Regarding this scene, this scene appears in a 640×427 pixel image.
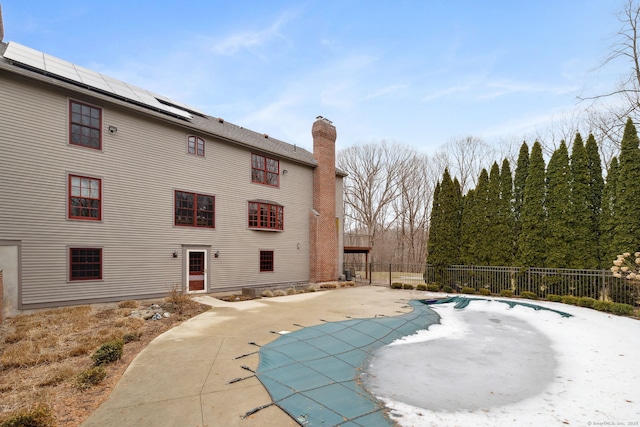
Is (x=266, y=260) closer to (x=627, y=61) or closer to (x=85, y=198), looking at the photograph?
(x=85, y=198)

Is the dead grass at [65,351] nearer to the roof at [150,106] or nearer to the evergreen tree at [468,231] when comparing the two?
the roof at [150,106]

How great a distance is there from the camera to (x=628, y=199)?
36.2 feet

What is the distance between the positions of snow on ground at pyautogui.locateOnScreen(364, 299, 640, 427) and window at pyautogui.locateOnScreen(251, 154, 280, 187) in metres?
11.2

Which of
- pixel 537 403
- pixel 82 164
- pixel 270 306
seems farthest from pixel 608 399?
pixel 82 164

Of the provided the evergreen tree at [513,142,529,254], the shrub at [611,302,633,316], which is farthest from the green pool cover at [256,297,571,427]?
the evergreen tree at [513,142,529,254]

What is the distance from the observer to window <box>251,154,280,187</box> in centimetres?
1544

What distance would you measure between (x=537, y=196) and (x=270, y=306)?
12.5 metres

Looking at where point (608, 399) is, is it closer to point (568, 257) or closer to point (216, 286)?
point (568, 257)

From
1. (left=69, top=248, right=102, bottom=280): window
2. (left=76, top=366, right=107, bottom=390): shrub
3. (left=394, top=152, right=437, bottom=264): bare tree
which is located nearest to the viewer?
(left=76, top=366, right=107, bottom=390): shrub

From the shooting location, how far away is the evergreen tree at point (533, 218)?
12.8 m

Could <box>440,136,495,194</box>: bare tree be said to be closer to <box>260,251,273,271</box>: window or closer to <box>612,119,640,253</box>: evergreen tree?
<box>612,119,640,253</box>: evergreen tree

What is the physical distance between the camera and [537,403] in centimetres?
396

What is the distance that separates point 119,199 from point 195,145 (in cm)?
397

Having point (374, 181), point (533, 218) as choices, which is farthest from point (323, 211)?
point (374, 181)
